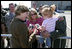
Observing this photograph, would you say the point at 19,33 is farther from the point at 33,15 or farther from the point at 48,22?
the point at 33,15

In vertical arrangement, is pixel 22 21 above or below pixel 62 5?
above

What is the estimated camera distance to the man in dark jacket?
310 centimetres

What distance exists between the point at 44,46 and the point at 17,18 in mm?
943

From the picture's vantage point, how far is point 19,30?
3084mm

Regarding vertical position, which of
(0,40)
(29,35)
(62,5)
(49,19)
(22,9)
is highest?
(22,9)

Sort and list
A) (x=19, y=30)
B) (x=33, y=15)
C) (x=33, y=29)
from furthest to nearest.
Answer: (x=33, y=15)
(x=33, y=29)
(x=19, y=30)

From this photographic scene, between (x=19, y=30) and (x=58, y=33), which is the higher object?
(x=19, y=30)

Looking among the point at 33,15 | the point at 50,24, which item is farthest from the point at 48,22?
the point at 33,15

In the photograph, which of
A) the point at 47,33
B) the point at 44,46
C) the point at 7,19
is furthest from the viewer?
the point at 7,19

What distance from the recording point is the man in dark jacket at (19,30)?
3098 mm

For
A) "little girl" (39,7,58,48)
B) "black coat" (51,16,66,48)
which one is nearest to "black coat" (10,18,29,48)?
"little girl" (39,7,58,48)

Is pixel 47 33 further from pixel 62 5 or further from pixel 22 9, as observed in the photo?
pixel 62 5

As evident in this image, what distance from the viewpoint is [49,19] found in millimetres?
3514

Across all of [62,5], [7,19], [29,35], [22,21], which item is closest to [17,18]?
[22,21]
